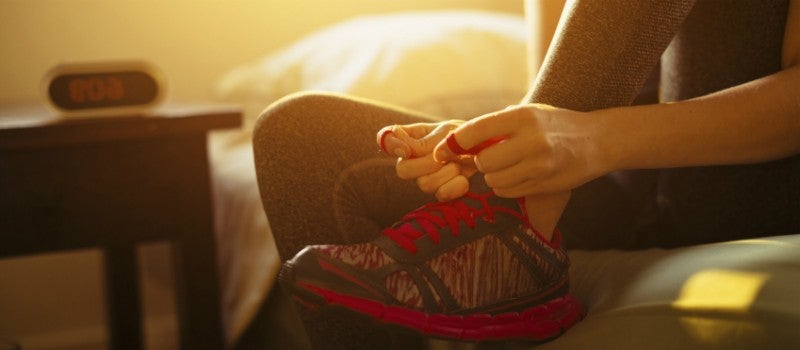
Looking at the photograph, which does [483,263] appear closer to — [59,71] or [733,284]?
[733,284]

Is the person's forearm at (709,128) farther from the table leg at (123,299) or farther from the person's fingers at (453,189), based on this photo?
the table leg at (123,299)

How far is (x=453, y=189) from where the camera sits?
0.69m

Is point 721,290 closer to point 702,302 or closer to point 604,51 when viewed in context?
point 702,302

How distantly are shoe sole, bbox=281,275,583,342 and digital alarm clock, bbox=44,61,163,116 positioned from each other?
0.50 metres

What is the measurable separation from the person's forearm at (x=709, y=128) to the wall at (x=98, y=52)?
1067 millimetres

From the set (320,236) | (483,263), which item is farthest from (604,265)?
(320,236)

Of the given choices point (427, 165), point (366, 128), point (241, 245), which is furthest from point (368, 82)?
point (427, 165)

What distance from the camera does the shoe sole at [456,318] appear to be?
0.61m

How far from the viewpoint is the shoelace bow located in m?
A: 0.66

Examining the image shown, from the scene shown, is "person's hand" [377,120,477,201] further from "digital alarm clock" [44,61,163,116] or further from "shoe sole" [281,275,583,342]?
"digital alarm clock" [44,61,163,116]

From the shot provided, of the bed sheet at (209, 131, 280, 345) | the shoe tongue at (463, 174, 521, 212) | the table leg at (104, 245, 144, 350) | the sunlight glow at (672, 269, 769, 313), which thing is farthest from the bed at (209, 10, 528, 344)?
the sunlight glow at (672, 269, 769, 313)

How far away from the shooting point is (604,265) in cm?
75

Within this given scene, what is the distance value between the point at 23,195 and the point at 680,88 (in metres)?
0.72

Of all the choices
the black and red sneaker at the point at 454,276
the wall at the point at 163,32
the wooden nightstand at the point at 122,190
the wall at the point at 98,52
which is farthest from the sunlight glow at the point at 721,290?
the wall at the point at 163,32
